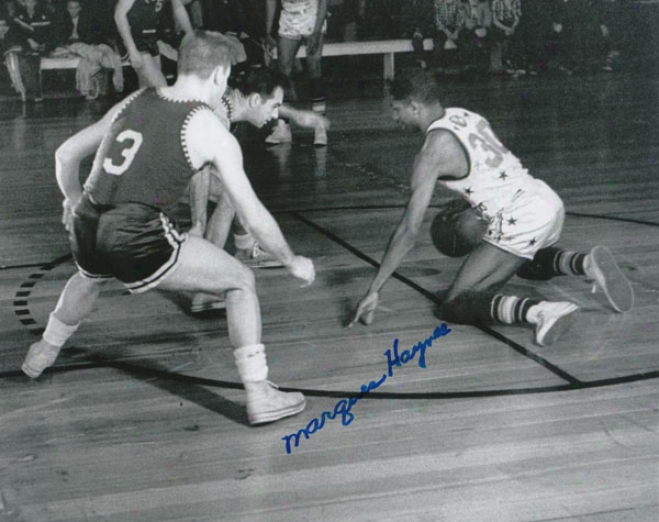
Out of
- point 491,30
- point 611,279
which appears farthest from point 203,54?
point 491,30

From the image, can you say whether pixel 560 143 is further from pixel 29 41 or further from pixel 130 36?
pixel 29 41

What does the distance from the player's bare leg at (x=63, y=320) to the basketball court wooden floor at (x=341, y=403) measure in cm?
9

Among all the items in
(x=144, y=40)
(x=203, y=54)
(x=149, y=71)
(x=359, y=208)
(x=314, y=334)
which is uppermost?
(x=203, y=54)

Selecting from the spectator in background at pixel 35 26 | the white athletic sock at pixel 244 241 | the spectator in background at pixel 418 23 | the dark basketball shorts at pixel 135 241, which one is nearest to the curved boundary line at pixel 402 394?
the dark basketball shorts at pixel 135 241

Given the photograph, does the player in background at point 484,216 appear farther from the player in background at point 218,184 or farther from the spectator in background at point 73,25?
the spectator in background at point 73,25

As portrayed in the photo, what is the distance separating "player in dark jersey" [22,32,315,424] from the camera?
3.46 metres

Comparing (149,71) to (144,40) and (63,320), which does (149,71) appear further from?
(63,320)

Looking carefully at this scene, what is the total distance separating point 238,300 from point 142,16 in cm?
488

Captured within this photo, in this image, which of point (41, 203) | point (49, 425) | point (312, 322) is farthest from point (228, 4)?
point (49, 425)

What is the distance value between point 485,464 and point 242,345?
83cm

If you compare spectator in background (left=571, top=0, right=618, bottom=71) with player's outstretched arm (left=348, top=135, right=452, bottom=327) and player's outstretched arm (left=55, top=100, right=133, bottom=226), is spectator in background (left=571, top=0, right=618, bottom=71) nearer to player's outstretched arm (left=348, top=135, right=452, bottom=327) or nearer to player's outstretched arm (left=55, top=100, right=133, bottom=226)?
player's outstretched arm (left=348, top=135, right=452, bottom=327)

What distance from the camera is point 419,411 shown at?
3.70m

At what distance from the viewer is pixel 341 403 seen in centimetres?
379

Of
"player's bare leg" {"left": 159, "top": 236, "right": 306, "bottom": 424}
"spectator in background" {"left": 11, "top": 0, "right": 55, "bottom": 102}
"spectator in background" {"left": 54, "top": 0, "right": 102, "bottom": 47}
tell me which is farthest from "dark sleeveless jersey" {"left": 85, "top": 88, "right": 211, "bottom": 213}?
"spectator in background" {"left": 54, "top": 0, "right": 102, "bottom": 47}
